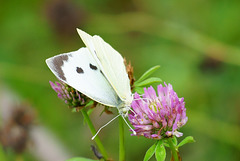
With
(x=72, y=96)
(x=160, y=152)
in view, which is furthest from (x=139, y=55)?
(x=160, y=152)

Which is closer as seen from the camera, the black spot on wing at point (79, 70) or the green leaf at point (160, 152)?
the green leaf at point (160, 152)

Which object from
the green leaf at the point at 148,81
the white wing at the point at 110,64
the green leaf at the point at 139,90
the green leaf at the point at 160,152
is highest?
the white wing at the point at 110,64

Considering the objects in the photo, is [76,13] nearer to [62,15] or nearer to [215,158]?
[62,15]

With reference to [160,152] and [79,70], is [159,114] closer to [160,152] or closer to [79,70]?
[160,152]

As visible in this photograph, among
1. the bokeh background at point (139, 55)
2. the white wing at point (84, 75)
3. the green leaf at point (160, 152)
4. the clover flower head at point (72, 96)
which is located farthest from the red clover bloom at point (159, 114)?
the bokeh background at point (139, 55)

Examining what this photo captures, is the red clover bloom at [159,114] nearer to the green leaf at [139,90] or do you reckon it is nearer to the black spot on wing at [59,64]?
the green leaf at [139,90]

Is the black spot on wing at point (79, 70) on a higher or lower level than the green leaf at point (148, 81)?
higher

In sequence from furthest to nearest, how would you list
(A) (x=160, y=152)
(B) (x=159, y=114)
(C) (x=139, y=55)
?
(C) (x=139, y=55), (B) (x=159, y=114), (A) (x=160, y=152)
